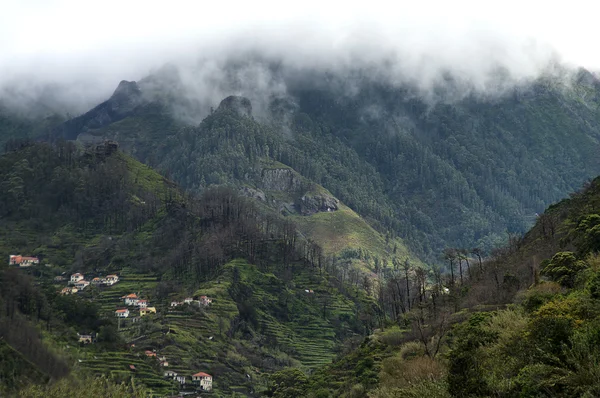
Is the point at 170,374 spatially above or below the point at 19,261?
below

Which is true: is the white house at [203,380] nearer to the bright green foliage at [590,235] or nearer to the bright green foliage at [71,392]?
the bright green foliage at [71,392]

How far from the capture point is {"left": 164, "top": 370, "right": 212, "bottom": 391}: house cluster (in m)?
136

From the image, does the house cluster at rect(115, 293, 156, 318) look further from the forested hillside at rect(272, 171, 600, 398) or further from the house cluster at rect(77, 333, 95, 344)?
the forested hillside at rect(272, 171, 600, 398)

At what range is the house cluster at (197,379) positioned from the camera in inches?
5359

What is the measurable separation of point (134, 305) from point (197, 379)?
146 feet

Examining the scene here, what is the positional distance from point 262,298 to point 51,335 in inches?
3292

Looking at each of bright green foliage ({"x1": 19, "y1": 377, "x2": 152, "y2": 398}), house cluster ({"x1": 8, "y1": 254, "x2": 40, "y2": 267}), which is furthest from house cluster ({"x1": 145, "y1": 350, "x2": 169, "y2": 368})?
house cluster ({"x1": 8, "y1": 254, "x2": 40, "y2": 267})

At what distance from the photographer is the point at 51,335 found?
371 feet

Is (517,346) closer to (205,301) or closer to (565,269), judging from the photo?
(565,269)

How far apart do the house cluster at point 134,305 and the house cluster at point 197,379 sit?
108 ft

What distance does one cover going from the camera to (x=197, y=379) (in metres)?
138

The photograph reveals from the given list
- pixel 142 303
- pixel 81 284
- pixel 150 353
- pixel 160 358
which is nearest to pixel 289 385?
pixel 160 358

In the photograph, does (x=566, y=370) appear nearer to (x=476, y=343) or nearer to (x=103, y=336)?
(x=476, y=343)

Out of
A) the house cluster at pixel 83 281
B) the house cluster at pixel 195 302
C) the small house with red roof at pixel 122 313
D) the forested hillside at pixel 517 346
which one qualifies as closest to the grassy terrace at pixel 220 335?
the house cluster at pixel 195 302
